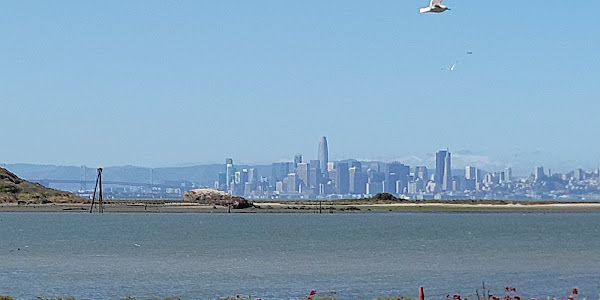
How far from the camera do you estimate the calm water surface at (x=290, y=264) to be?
49719 mm

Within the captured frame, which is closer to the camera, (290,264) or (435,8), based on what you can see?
(435,8)

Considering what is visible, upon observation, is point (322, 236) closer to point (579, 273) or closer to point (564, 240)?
point (564, 240)

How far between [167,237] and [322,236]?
1398 centimetres

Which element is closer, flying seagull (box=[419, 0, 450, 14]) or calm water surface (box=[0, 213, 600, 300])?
flying seagull (box=[419, 0, 450, 14])

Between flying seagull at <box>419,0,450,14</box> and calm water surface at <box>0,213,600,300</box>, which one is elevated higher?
flying seagull at <box>419,0,450,14</box>

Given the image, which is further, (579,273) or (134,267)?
(134,267)

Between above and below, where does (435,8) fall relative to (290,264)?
above

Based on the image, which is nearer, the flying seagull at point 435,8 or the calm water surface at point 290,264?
the flying seagull at point 435,8

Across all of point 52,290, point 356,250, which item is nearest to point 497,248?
point 356,250

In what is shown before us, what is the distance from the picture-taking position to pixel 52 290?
4903 cm

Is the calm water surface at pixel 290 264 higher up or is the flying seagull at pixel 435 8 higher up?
the flying seagull at pixel 435 8

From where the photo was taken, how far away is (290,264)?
2598 inches

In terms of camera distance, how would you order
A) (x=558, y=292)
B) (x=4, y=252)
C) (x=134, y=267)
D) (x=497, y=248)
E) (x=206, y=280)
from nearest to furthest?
(x=558, y=292) → (x=206, y=280) → (x=134, y=267) → (x=4, y=252) → (x=497, y=248)

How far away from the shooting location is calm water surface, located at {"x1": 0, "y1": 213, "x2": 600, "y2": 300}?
163ft
